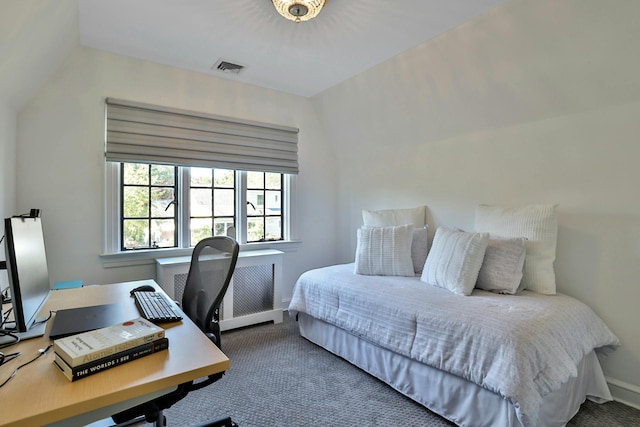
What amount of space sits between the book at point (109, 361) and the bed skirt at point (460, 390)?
152cm

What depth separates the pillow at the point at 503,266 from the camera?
85.4 inches

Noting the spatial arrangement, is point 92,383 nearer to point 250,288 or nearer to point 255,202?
point 250,288

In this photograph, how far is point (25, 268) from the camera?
1111mm

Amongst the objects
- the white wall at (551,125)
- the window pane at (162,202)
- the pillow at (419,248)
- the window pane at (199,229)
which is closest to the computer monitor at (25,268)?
the window pane at (162,202)

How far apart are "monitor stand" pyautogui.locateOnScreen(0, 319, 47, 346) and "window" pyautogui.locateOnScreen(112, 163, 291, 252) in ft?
5.46

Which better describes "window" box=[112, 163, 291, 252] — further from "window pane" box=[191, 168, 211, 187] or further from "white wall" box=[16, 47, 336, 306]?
"white wall" box=[16, 47, 336, 306]

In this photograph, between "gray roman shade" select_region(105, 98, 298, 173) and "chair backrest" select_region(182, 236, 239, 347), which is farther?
"gray roman shade" select_region(105, 98, 298, 173)

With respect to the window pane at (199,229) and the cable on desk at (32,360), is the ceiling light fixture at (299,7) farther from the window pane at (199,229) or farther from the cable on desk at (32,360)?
the window pane at (199,229)

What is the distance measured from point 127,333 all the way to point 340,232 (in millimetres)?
3148

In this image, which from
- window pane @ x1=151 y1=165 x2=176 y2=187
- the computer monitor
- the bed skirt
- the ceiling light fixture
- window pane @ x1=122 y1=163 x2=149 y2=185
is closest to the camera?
the computer monitor

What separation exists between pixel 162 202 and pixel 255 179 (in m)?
0.96

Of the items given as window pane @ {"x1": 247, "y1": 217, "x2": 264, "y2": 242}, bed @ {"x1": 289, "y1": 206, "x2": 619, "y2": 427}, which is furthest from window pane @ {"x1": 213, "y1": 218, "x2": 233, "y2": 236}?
bed @ {"x1": 289, "y1": 206, "x2": 619, "y2": 427}

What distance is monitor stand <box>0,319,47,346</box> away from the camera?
3.65 ft

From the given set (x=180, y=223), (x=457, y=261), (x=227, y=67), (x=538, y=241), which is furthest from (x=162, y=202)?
(x=538, y=241)
